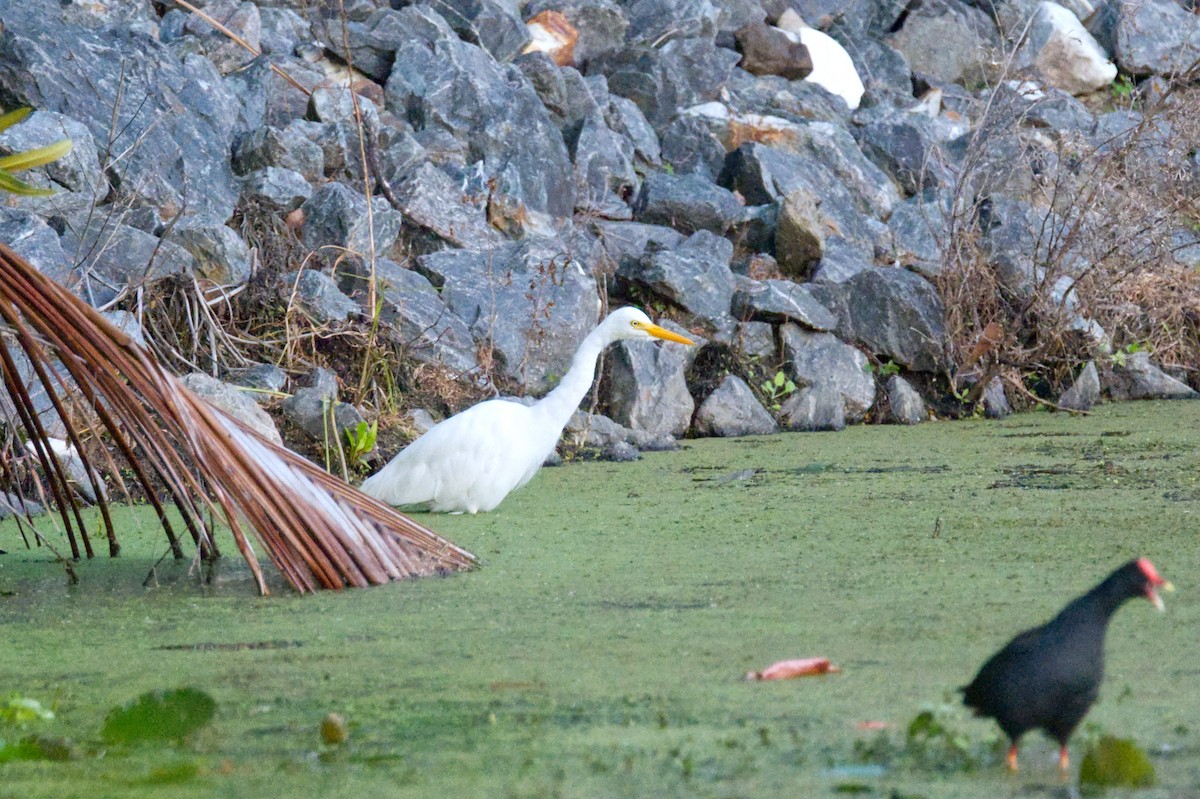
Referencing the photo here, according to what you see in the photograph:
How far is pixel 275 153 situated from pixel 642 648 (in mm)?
4776

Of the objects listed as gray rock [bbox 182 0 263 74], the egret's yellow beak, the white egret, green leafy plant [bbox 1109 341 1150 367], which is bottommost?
green leafy plant [bbox 1109 341 1150 367]

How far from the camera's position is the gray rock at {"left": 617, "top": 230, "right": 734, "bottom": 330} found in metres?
6.77

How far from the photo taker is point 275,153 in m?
6.76

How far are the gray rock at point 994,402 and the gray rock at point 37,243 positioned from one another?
4.12 meters

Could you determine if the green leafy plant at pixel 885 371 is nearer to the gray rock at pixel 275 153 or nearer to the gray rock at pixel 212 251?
the gray rock at pixel 275 153

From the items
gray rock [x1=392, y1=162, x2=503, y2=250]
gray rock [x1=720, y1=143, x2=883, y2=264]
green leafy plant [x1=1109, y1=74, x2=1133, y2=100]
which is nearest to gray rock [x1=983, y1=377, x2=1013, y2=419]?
gray rock [x1=720, y1=143, x2=883, y2=264]

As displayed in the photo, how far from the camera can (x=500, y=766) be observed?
1857 mm

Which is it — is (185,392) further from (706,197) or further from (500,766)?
(706,197)

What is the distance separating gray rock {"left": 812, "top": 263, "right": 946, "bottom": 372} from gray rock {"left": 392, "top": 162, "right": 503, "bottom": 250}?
178cm

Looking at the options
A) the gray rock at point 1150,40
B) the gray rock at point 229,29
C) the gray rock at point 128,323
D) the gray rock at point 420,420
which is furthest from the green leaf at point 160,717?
the gray rock at point 1150,40

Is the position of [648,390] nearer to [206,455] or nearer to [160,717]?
[206,455]

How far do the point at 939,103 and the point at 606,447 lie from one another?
6163 mm

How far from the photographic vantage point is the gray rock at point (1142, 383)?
7.30 meters

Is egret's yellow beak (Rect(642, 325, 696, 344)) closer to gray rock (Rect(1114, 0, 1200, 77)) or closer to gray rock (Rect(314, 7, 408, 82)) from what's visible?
gray rock (Rect(314, 7, 408, 82))
